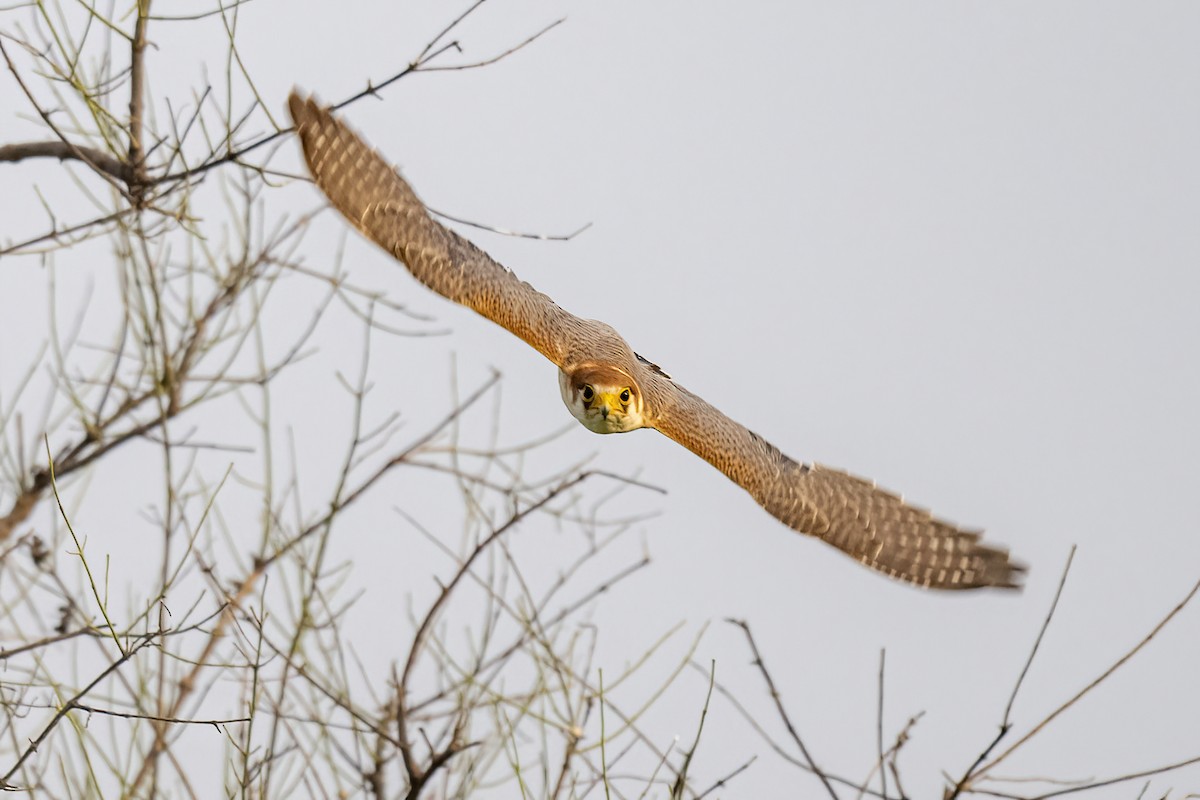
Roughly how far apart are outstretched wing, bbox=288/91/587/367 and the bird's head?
32 centimetres

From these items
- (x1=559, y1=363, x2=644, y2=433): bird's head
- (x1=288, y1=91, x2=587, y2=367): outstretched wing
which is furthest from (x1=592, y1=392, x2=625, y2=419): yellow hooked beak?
(x1=288, y1=91, x2=587, y2=367): outstretched wing

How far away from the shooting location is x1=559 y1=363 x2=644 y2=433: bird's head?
6.75m

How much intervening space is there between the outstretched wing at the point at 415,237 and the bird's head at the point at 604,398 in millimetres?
324

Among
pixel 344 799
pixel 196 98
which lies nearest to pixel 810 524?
pixel 344 799

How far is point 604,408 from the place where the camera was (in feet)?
22.1

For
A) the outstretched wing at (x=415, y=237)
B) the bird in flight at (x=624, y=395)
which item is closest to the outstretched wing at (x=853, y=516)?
the bird in flight at (x=624, y=395)

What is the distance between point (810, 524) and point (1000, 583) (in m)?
1.03

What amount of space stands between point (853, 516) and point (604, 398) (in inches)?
69.0

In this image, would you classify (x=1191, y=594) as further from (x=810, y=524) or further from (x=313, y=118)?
(x=313, y=118)

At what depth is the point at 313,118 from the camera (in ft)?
23.6

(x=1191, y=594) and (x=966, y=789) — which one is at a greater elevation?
(x=1191, y=594)

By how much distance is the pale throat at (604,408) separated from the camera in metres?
6.75

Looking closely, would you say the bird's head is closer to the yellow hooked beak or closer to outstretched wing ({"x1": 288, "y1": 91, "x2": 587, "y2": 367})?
the yellow hooked beak

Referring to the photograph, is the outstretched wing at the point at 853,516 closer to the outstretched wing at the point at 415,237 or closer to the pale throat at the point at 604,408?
the pale throat at the point at 604,408
